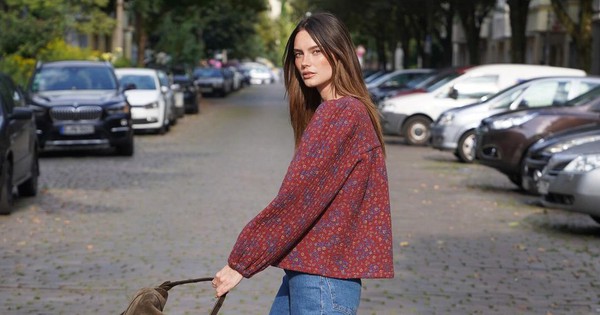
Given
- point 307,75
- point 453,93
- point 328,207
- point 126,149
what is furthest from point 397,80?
point 328,207

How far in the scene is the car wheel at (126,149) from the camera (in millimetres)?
23000

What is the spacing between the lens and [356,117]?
13.4 ft

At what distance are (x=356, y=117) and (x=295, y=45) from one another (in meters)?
0.32

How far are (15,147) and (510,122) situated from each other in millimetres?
6783

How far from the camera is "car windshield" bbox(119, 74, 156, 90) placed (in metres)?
31.3

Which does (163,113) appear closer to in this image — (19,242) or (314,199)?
(19,242)

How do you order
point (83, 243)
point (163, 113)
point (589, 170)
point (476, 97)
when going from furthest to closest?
1. point (163, 113)
2. point (476, 97)
3. point (589, 170)
4. point (83, 243)

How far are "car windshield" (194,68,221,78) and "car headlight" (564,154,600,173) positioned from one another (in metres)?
52.5

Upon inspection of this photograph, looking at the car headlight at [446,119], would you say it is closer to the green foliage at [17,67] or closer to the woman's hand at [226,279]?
the green foliage at [17,67]

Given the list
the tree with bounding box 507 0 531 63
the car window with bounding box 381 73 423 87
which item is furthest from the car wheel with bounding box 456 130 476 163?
the tree with bounding box 507 0 531 63

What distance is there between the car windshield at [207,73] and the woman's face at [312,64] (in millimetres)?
60930

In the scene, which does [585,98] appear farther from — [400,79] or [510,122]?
[400,79]

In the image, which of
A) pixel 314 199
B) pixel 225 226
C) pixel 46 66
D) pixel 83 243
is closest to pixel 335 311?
pixel 314 199

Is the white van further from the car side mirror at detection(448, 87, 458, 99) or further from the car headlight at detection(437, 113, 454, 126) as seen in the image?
the car headlight at detection(437, 113, 454, 126)
